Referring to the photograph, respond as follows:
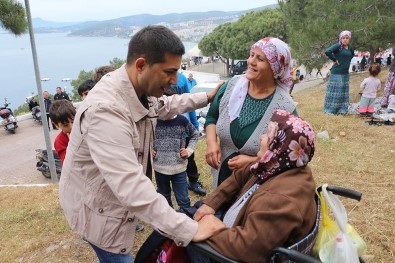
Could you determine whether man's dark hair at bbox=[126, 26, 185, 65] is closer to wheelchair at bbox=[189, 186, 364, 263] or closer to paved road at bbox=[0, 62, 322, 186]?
wheelchair at bbox=[189, 186, 364, 263]

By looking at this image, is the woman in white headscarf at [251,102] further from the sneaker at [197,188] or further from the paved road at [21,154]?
the paved road at [21,154]

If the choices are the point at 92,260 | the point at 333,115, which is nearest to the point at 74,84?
the point at 333,115

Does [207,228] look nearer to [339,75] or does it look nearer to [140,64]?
[140,64]

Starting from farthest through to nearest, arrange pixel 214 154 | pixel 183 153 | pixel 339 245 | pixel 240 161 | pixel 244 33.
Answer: pixel 244 33 → pixel 183 153 → pixel 214 154 → pixel 240 161 → pixel 339 245

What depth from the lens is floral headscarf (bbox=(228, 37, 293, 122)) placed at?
197 centimetres

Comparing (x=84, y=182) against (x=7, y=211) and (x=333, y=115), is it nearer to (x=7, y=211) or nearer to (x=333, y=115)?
(x=7, y=211)

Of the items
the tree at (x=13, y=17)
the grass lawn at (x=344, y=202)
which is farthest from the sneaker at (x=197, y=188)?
the tree at (x=13, y=17)

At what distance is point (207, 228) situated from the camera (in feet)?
4.85

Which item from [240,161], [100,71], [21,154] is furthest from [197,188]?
[21,154]

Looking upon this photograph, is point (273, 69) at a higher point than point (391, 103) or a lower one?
higher

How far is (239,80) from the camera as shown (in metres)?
2.20

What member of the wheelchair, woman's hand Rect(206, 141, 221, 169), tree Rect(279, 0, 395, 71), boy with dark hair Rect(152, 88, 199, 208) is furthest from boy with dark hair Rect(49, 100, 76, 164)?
tree Rect(279, 0, 395, 71)

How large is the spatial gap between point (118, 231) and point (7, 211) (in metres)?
3.51

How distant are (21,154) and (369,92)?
904 cm
